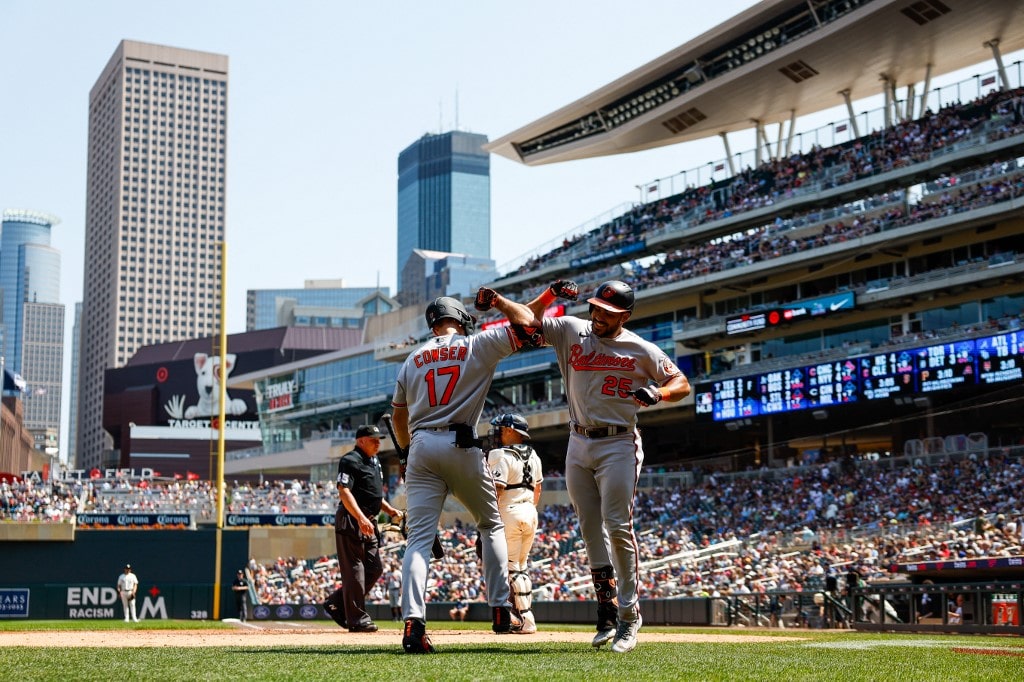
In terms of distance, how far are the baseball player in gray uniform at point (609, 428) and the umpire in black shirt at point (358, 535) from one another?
3591mm

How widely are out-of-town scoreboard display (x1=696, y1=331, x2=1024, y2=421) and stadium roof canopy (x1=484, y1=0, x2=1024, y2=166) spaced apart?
1636 cm

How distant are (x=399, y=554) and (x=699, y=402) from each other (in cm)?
1278

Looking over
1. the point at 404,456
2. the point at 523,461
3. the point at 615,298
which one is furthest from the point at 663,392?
→ the point at 523,461

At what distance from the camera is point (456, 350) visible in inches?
312

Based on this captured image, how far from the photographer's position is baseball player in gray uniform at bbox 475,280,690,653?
8008 mm

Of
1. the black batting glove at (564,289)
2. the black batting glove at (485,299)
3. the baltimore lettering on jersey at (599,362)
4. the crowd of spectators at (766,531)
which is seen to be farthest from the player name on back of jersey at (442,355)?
the crowd of spectators at (766,531)

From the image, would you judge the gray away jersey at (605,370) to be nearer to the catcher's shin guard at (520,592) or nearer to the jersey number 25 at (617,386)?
the jersey number 25 at (617,386)

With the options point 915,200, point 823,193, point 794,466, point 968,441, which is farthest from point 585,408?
point 823,193

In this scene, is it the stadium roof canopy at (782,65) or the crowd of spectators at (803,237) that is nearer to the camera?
the crowd of spectators at (803,237)

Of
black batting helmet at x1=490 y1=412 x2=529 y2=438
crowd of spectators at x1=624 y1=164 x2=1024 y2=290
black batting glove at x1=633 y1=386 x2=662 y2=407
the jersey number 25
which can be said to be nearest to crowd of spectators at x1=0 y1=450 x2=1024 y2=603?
crowd of spectators at x1=624 y1=164 x2=1024 y2=290

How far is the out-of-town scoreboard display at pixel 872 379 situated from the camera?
119 feet

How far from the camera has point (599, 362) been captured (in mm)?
8164

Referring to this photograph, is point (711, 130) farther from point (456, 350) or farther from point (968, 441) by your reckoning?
point (456, 350)

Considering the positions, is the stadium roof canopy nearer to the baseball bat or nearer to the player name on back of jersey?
the baseball bat
